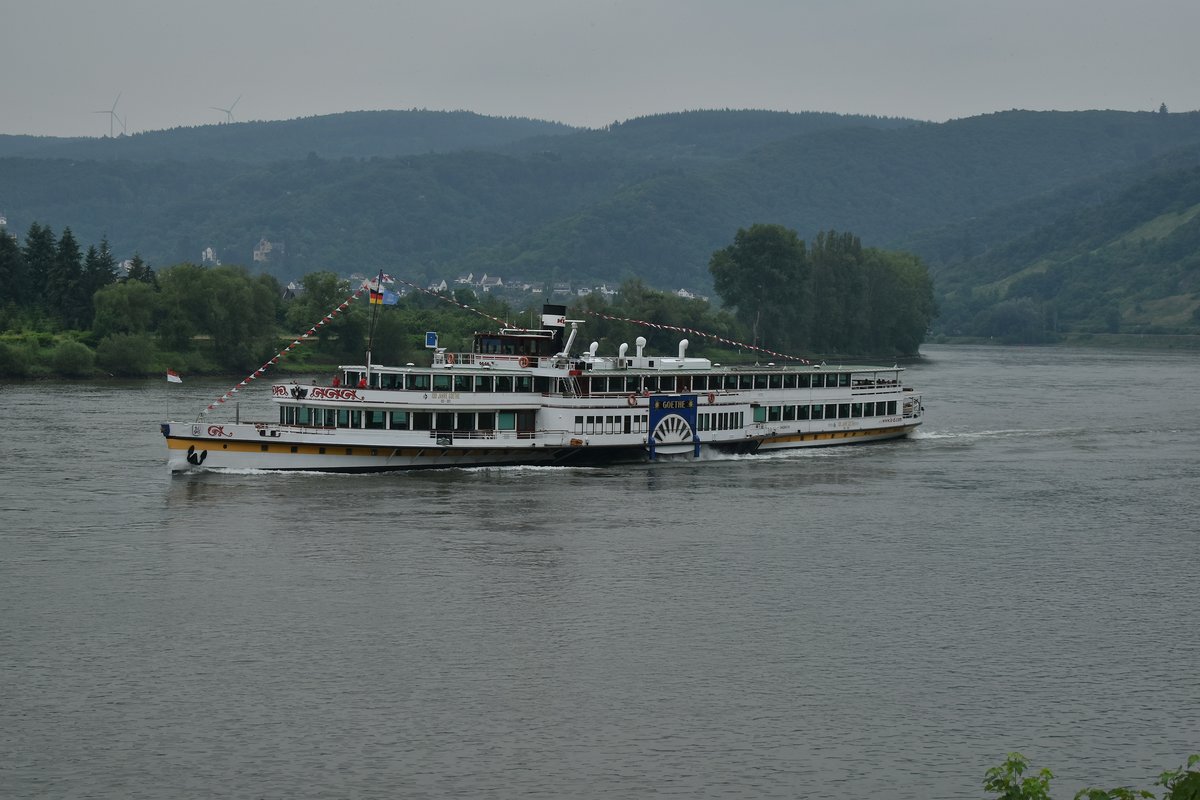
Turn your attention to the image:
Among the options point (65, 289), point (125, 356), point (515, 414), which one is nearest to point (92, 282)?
point (65, 289)

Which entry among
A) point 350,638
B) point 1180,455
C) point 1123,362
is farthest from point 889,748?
point 1123,362

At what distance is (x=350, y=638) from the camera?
39.7 meters

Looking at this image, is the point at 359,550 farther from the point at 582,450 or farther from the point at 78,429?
the point at 78,429

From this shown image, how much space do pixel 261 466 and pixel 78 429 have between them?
21.8 meters

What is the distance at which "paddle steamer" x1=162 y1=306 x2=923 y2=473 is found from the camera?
64.2 m

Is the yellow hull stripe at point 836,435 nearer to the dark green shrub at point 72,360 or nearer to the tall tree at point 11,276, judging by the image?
the dark green shrub at point 72,360

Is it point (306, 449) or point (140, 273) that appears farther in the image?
point (140, 273)

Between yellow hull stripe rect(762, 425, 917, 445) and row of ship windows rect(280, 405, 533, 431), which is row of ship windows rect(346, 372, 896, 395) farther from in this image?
yellow hull stripe rect(762, 425, 917, 445)

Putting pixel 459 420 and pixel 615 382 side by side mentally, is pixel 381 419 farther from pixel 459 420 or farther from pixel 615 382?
pixel 615 382

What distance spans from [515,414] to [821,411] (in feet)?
62.5

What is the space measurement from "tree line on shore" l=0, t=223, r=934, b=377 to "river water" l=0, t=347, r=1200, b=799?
2034 inches

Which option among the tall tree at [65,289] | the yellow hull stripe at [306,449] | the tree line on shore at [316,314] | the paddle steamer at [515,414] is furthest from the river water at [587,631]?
the tall tree at [65,289]

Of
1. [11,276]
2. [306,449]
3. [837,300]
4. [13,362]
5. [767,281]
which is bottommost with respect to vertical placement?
[306,449]

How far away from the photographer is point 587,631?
134 feet
